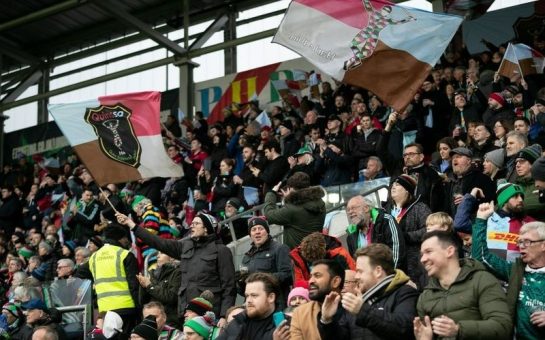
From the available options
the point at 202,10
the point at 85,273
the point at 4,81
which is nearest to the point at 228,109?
the point at 202,10

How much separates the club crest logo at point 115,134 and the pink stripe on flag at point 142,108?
8 cm

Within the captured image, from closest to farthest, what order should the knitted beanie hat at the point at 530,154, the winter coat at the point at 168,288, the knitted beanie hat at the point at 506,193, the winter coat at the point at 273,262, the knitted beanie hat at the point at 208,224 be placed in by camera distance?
the knitted beanie hat at the point at 506,193
the knitted beanie hat at the point at 530,154
the winter coat at the point at 273,262
the knitted beanie hat at the point at 208,224
the winter coat at the point at 168,288

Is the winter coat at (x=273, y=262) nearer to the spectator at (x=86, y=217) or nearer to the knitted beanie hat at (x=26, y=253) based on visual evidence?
the spectator at (x=86, y=217)

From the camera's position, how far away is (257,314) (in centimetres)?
648

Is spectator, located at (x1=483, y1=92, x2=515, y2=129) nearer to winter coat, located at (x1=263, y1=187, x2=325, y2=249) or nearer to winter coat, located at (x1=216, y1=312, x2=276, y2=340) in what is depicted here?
winter coat, located at (x1=263, y1=187, x2=325, y2=249)

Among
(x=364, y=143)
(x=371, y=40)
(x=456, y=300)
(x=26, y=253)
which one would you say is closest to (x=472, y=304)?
(x=456, y=300)

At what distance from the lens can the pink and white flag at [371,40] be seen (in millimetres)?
9562

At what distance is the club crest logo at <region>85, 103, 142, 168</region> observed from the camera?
10.6 metres

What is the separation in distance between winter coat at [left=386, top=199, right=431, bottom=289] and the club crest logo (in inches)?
149

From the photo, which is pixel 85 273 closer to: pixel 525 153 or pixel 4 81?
pixel 525 153

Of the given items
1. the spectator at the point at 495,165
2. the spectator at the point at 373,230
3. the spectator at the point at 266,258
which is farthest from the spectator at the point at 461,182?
the spectator at the point at 266,258

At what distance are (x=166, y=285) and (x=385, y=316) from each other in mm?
4387

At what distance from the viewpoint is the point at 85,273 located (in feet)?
36.3

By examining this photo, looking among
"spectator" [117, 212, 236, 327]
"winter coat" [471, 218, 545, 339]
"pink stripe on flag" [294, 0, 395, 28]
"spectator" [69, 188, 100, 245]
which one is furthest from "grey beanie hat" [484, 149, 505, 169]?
"spectator" [69, 188, 100, 245]
